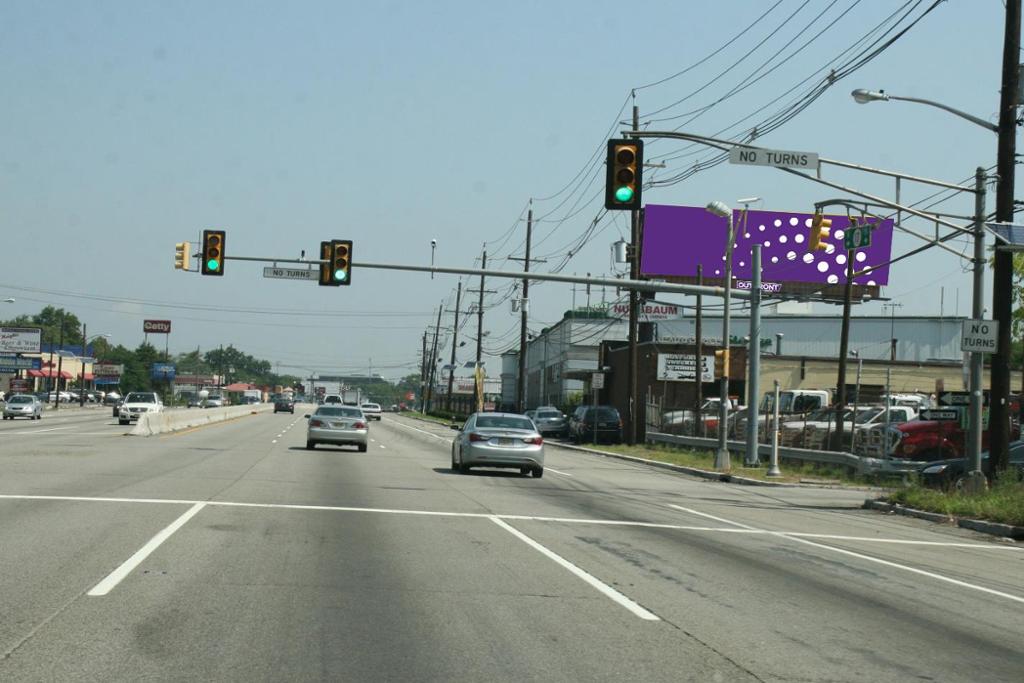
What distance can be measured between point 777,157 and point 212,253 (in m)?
15.8

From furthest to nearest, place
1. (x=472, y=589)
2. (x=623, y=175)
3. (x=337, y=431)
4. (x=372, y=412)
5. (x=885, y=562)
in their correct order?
(x=372, y=412) < (x=337, y=431) < (x=623, y=175) < (x=885, y=562) < (x=472, y=589)

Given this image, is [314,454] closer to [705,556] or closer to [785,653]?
[705,556]

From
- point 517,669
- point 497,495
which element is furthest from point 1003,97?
point 517,669

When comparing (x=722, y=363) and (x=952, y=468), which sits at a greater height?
(x=722, y=363)

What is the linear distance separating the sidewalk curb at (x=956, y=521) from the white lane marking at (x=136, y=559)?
12450 mm

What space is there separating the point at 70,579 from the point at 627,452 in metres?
36.2

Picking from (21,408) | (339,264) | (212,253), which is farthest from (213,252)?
(21,408)

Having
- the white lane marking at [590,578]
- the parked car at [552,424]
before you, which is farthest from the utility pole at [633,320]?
the white lane marking at [590,578]

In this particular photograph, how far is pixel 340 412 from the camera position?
1518 inches

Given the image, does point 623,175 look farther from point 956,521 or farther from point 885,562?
point 885,562

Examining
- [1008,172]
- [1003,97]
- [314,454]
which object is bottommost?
[314,454]

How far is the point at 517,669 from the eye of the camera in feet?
24.5

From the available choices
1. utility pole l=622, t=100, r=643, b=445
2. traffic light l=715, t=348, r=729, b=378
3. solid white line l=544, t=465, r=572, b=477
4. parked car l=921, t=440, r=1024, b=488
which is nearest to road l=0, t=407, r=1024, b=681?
parked car l=921, t=440, r=1024, b=488

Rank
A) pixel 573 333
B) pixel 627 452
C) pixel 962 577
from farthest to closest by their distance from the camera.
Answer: pixel 573 333 → pixel 627 452 → pixel 962 577
